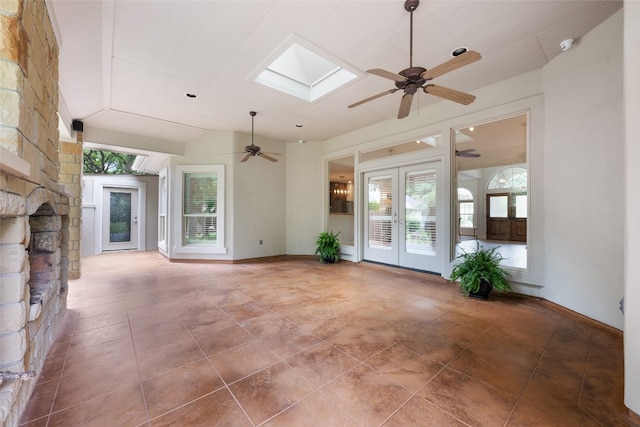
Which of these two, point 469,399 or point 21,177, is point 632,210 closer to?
point 469,399

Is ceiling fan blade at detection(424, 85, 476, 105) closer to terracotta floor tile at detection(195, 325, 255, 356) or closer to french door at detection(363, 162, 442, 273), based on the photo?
french door at detection(363, 162, 442, 273)

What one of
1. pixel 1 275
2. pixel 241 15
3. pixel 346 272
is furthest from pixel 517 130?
pixel 1 275

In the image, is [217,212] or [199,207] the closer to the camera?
[217,212]

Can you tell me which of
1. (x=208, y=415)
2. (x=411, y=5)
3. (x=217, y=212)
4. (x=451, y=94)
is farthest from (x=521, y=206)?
(x=208, y=415)

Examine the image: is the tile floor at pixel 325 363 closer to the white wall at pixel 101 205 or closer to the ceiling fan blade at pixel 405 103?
the ceiling fan blade at pixel 405 103

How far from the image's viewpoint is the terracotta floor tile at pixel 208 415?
1383 millimetres

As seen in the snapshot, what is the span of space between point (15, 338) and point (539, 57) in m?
5.14

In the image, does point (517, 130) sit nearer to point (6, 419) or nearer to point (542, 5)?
point (542, 5)

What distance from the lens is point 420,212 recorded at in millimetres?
4734

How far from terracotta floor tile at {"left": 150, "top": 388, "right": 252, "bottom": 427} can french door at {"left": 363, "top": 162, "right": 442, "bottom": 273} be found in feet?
12.5

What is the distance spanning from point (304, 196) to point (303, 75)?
2.97 metres

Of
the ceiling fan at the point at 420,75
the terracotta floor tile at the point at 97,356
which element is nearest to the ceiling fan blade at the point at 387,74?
the ceiling fan at the point at 420,75

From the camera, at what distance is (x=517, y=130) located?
16.0 ft

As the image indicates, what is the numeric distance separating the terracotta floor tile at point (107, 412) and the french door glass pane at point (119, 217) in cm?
745
